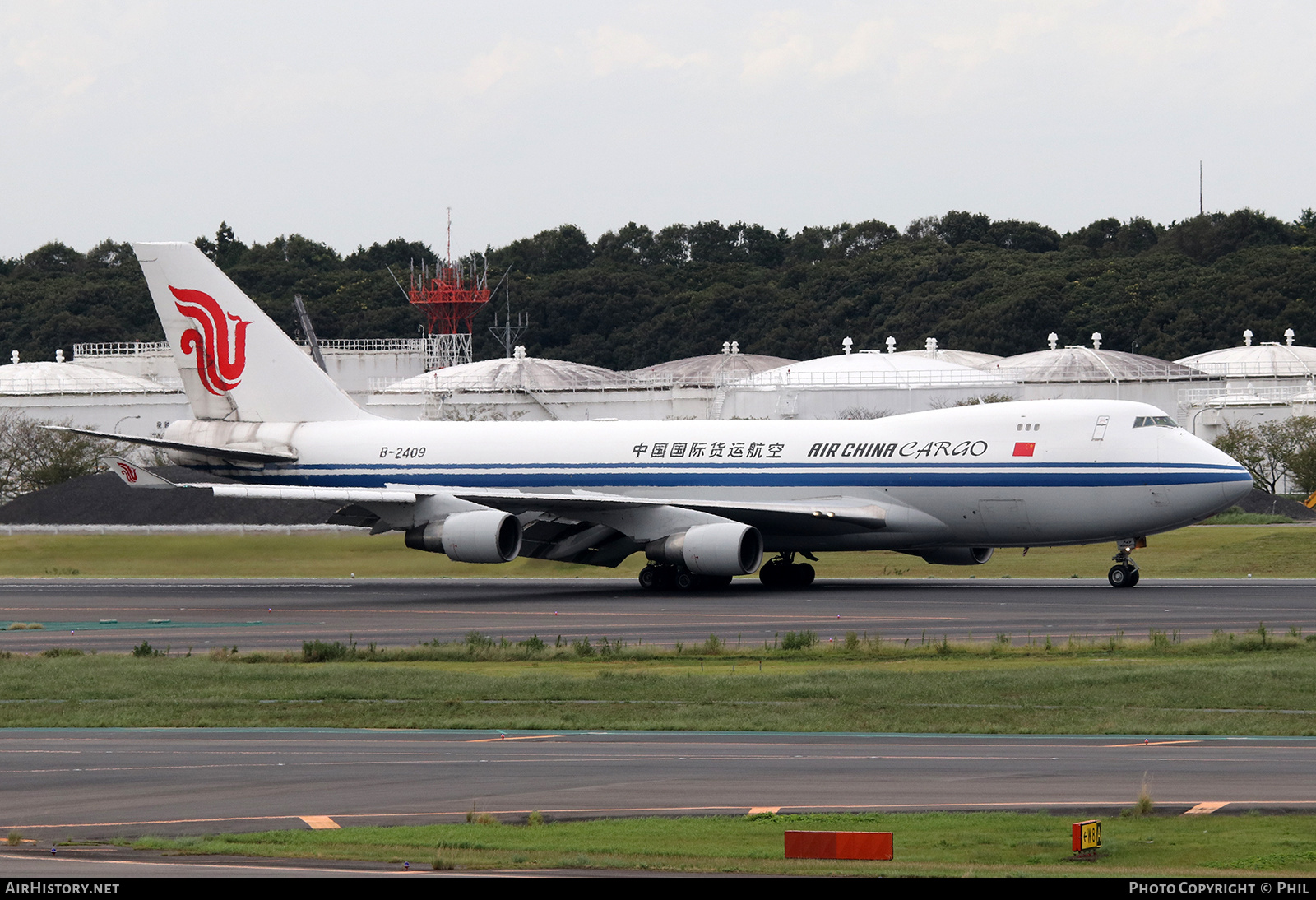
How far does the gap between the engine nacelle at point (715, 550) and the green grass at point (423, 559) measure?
377 inches

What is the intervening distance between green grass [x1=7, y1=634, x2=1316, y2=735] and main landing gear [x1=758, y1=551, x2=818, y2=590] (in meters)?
16.4

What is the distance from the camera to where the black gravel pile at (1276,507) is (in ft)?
236

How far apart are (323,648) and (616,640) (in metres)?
5.62

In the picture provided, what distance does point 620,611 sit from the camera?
141ft

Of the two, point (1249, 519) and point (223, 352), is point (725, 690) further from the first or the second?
point (1249, 519)

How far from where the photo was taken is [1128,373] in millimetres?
116938

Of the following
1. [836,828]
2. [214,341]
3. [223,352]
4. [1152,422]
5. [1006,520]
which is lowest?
[836,828]

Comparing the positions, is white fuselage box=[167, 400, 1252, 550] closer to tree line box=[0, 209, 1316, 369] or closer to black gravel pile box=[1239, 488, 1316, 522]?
black gravel pile box=[1239, 488, 1316, 522]

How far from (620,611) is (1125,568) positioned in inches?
507

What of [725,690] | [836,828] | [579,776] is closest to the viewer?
[836,828]

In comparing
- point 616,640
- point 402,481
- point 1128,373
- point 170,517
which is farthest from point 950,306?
point 616,640

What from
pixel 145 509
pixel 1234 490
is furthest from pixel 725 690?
pixel 145 509

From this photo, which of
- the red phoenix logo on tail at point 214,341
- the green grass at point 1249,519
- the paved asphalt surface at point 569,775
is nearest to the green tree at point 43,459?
the red phoenix logo on tail at point 214,341

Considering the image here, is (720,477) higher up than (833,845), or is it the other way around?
(720,477)
